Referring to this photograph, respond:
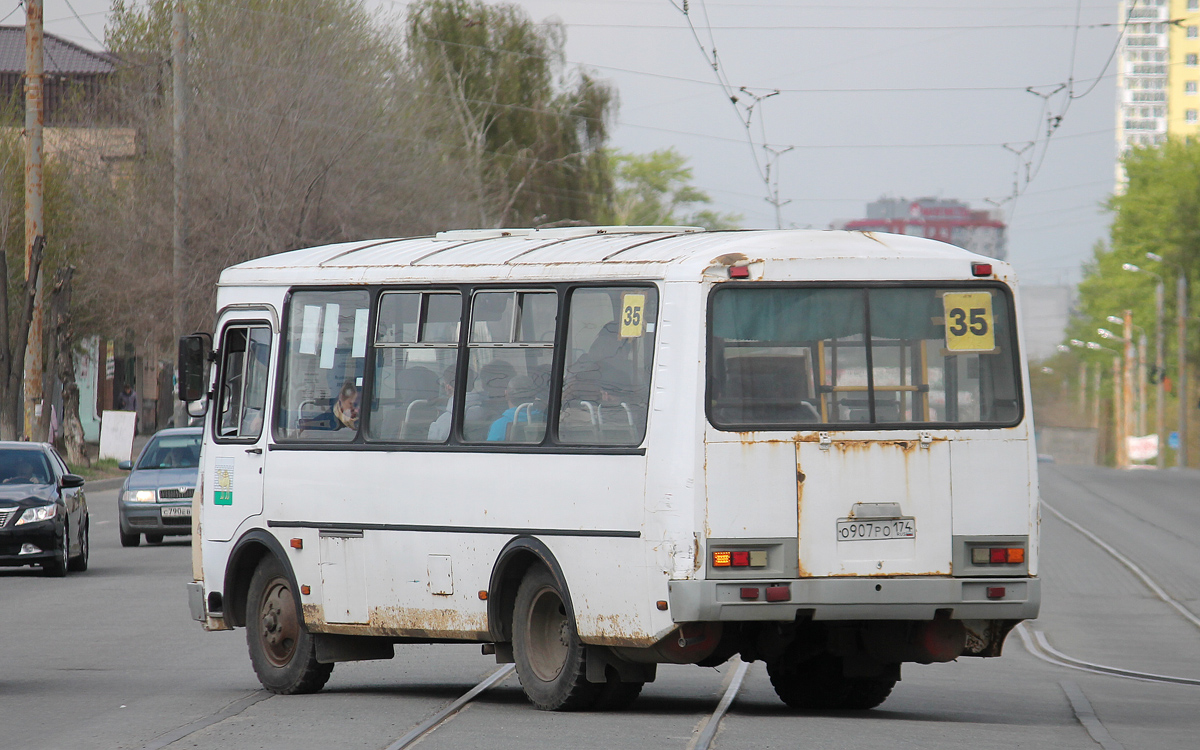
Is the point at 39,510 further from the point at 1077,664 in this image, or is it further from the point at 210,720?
the point at 1077,664

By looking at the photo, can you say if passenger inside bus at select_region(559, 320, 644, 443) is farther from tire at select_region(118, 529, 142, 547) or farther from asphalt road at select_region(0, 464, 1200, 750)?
tire at select_region(118, 529, 142, 547)

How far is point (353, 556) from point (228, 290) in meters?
2.16

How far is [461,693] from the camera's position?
11.1 meters

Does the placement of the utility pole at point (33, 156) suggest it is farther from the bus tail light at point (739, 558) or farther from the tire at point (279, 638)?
the bus tail light at point (739, 558)

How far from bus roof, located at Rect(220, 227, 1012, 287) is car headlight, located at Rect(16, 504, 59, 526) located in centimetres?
867

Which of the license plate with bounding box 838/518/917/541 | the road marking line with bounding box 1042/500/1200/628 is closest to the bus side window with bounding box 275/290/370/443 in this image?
the license plate with bounding box 838/518/917/541

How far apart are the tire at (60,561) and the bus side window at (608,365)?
11248mm

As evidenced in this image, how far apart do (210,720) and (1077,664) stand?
7268 millimetres

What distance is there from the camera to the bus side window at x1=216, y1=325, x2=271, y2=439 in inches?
461

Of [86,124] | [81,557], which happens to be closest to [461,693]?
[81,557]

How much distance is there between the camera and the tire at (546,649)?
9.84 meters

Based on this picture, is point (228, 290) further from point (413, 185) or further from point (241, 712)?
point (413, 185)

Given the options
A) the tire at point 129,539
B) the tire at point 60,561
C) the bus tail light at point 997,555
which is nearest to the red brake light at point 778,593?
the bus tail light at point 997,555

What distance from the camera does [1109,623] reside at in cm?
1842
